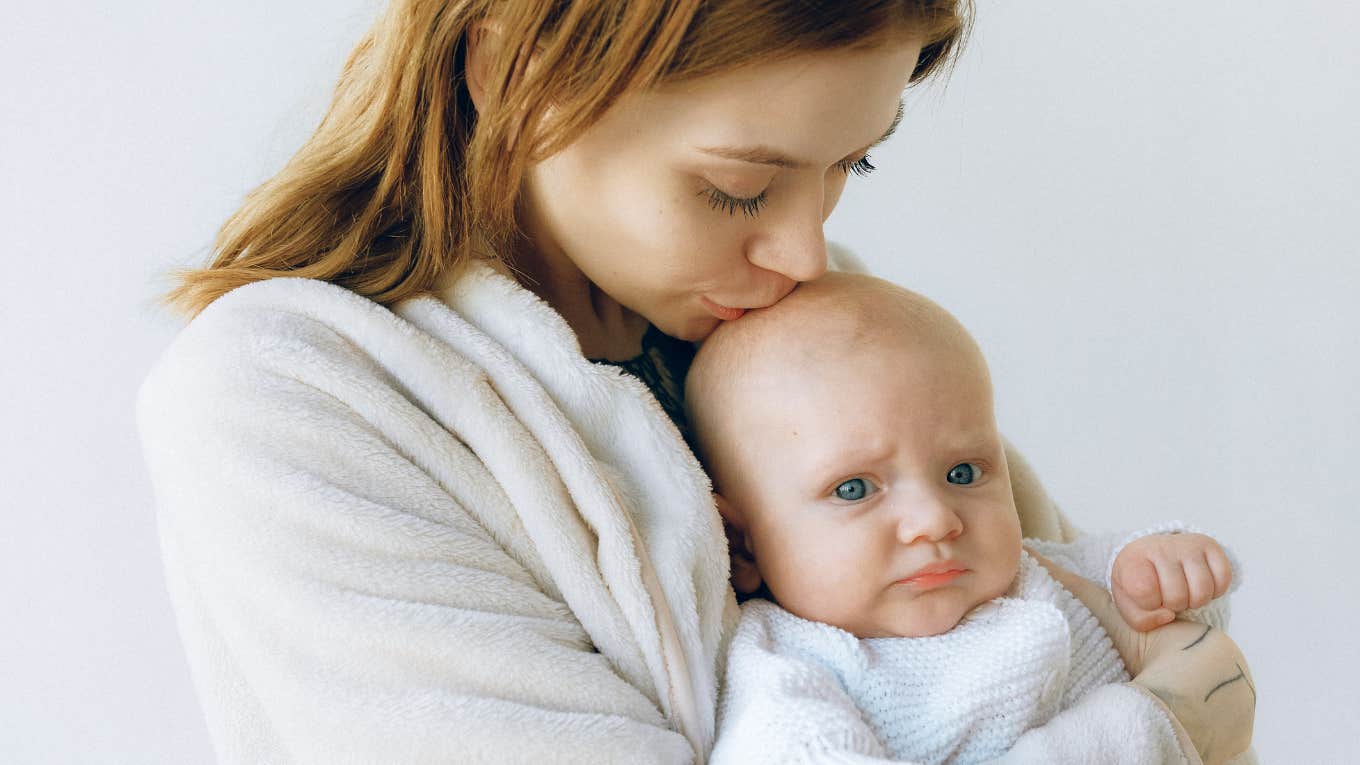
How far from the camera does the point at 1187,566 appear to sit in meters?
1.38

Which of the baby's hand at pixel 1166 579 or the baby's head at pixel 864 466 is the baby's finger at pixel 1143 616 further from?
the baby's head at pixel 864 466

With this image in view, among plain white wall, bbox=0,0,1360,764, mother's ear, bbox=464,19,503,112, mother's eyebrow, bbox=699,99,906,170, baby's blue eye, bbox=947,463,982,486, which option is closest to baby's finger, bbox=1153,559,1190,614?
baby's blue eye, bbox=947,463,982,486

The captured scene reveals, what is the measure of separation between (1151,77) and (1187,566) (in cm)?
134

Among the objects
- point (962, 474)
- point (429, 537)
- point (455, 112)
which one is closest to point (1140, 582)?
point (962, 474)

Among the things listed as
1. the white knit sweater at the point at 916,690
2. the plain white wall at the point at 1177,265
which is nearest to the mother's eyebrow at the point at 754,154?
the white knit sweater at the point at 916,690

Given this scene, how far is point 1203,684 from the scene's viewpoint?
129cm

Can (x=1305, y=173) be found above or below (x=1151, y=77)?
below

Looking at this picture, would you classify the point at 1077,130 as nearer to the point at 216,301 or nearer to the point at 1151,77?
the point at 1151,77

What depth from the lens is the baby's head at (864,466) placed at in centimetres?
127

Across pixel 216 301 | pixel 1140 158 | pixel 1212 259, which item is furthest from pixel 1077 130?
pixel 216 301

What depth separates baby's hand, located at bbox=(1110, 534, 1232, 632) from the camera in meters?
1.36

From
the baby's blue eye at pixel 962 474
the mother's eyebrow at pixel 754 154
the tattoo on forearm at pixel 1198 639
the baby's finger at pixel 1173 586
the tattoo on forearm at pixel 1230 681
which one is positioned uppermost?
the mother's eyebrow at pixel 754 154

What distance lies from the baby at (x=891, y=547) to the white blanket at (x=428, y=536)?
8cm

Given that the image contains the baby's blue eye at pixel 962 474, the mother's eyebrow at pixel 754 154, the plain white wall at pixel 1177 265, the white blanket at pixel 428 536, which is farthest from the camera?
the plain white wall at pixel 1177 265
